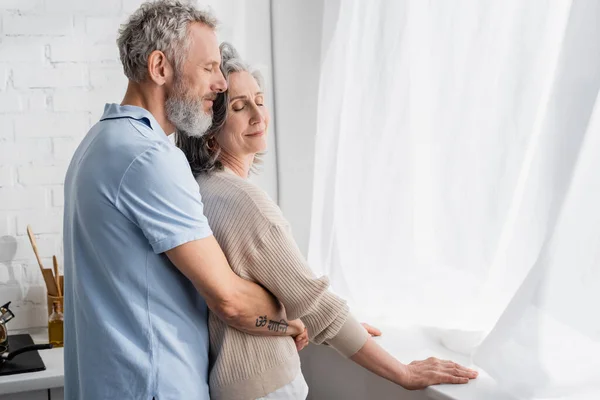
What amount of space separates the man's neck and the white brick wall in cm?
134

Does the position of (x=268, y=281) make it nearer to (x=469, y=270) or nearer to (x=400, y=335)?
(x=469, y=270)

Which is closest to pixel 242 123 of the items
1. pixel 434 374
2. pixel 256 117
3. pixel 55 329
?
pixel 256 117

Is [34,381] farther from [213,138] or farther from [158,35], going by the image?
[158,35]

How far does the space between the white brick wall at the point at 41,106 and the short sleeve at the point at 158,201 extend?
1.58 metres

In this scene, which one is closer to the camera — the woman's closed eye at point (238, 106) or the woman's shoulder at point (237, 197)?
the woman's shoulder at point (237, 197)

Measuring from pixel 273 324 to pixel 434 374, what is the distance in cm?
51

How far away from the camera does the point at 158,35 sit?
1.79m

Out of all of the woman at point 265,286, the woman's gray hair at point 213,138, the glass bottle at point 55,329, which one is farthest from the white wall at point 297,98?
the woman at point 265,286

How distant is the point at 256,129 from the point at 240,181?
9.0 inches

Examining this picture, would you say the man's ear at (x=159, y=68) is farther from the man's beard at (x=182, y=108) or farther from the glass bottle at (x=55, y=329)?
the glass bottle at (x=55, y=329)

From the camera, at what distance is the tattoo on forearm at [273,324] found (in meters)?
1.79

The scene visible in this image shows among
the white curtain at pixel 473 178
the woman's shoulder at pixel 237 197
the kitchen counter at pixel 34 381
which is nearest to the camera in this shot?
the white curtain at pixel 473 178

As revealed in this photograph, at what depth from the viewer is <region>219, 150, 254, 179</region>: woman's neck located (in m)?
2.08

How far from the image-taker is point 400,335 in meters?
2.53
